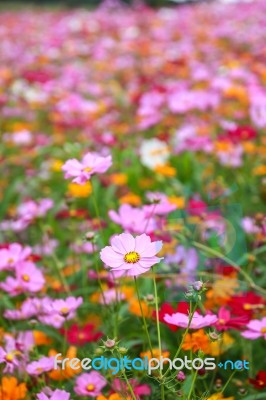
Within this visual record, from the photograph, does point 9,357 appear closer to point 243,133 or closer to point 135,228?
point 135,228

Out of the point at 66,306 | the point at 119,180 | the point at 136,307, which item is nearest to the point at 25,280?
the point at 66,306

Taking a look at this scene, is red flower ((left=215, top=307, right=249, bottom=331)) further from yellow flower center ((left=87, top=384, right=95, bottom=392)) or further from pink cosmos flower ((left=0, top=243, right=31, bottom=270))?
pink cosmos flower ((left=0, top=243, right=31, bottom=270))

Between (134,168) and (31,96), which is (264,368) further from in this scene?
(31,96)

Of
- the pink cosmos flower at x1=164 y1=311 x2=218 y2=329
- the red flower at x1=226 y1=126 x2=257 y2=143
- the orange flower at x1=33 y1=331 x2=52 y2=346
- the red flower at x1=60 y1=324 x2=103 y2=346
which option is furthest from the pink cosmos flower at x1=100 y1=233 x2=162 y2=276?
the red flower at x1=226 y1=126 x2=257 y2=143

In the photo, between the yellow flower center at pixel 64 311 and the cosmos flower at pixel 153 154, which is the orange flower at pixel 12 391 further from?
the cosmos flower at pixel 153 154

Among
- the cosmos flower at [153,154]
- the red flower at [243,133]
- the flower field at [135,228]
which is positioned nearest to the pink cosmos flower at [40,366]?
the flower field at [135,228]

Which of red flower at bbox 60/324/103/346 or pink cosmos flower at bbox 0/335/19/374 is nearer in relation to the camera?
pink cosmos flower at bbox 0/335/19/374

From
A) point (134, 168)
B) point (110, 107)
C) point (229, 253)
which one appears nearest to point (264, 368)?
point (229, 253)

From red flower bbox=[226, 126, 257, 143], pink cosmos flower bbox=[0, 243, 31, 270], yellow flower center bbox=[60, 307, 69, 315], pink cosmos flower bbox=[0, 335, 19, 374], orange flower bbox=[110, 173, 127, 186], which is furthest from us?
orange flower bbox=[110, 173, 127, 186]
